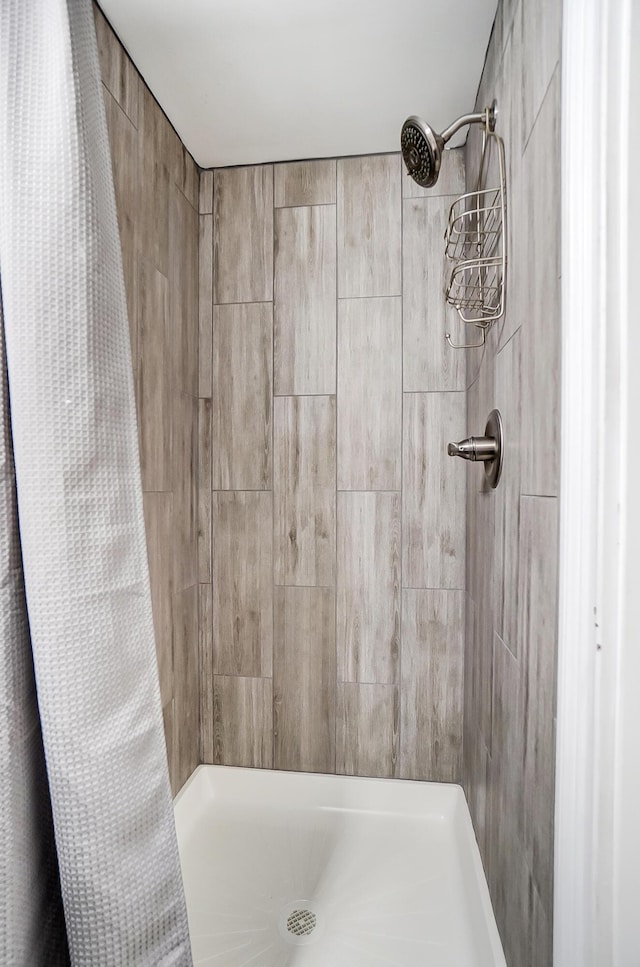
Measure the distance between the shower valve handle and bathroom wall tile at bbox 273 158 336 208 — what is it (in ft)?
3.25

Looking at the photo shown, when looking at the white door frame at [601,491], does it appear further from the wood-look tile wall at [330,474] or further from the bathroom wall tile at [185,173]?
the bathroom wall tile at [185,173]

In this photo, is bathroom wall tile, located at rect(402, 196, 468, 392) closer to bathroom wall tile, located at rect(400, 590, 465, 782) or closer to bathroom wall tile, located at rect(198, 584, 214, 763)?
bathroom wall tile, located at rect(400, 590, 465, 782)

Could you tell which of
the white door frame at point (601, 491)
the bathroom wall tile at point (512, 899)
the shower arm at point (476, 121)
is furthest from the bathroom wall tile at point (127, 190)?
the bathroom wall tile at point (512, 899)

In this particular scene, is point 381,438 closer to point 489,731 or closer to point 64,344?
point 489,731

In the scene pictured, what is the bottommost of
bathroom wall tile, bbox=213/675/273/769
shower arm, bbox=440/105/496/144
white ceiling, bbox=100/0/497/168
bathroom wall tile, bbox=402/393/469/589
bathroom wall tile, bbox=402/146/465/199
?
bathroom wall tile, bbox=213/675/273/769

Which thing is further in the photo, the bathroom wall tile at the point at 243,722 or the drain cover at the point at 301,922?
the bathroom wall tile at the point at 243,722

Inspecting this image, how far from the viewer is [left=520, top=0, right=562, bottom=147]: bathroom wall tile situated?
2.65ft

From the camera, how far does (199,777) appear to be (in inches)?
71.9

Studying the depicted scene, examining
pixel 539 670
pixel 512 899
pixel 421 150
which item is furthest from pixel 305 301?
pixel 512 899

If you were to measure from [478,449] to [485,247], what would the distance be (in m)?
0.50

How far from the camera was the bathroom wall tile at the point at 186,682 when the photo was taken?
67.0 inches

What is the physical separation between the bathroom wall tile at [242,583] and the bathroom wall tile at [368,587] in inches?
9.4

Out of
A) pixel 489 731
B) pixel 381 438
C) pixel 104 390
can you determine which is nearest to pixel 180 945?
pixel 489 731

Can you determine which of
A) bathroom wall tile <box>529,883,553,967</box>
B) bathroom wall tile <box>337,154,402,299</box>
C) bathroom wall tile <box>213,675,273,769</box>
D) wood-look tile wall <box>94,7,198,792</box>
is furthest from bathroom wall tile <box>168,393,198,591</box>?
bathroom wall tile <box>529,883,553,967</box>
